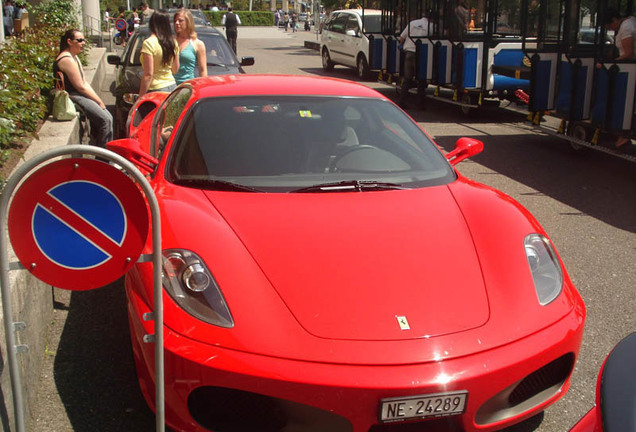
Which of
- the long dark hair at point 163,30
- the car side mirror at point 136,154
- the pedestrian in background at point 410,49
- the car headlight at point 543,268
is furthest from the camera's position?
the pedestrian in background at point 410,49

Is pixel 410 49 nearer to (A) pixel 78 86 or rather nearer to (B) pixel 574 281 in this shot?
(A) pixel 78 86

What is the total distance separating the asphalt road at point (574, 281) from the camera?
11.4ft

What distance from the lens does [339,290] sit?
3100 millimetres

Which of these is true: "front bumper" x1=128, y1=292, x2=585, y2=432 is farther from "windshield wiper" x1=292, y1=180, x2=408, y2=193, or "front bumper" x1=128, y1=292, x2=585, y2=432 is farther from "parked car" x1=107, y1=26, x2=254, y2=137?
"parked car" x1=107, y1=26, x2=254, y2=137

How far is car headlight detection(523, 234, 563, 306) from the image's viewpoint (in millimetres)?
3295

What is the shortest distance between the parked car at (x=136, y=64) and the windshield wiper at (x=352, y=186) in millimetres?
5808

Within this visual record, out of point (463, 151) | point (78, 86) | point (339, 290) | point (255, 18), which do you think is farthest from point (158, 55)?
point (255, 18)

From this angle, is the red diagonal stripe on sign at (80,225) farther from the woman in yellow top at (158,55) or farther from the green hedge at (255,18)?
the green hedge at (255,18)

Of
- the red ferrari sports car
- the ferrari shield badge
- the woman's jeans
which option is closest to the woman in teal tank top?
the woman's jeans

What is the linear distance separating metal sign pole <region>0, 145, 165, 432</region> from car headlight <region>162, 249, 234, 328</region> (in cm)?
26

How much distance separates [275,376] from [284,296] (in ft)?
1.43

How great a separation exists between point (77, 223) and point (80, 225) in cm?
1

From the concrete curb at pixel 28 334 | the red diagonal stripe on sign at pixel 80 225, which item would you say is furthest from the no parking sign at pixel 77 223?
the concrete curb at pixel 28 334

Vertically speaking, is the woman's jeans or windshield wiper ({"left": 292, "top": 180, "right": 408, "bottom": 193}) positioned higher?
windshield wiper ({"left": 292, "top": 180, "right": 408, "bottom": 193})
